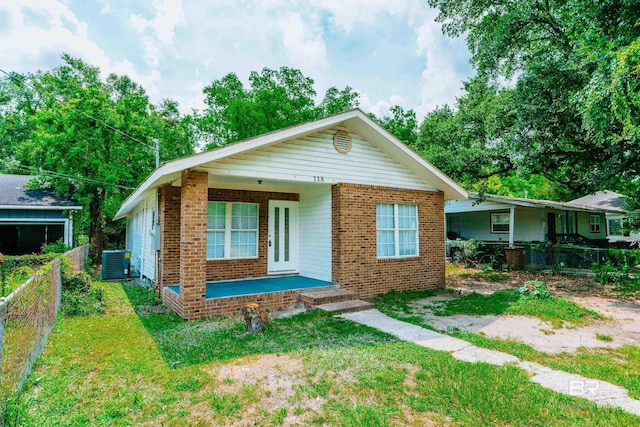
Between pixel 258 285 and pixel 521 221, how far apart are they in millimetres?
15629

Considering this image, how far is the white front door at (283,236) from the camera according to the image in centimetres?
988

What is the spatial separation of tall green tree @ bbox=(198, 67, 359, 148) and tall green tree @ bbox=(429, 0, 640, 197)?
15372 millimetres

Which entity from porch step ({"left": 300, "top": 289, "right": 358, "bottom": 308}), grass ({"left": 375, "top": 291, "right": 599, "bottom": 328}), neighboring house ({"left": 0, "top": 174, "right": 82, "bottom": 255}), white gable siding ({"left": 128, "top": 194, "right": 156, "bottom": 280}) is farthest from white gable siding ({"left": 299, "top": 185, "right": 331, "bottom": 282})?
neighboring house ({"left": 0, "top": 174, "right": 82, "bottom": 255})

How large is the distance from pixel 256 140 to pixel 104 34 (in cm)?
691

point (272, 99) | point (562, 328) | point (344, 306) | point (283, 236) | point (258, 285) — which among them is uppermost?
point (272, 99)

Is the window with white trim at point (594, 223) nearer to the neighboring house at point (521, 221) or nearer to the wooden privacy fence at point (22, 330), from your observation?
the neighboring house at point (521, 221)

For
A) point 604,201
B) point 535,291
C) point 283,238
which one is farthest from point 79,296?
point 604,201

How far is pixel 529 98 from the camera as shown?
452 inches

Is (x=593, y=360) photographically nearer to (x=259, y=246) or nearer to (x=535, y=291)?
(x=535, y=291)

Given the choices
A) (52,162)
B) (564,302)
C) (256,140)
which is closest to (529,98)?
(564,302)

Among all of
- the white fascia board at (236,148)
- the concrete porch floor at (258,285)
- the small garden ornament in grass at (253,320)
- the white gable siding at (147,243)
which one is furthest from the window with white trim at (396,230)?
→ the white gable siding at (147,243)

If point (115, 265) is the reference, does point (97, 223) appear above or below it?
above

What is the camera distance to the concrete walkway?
11.9 feet

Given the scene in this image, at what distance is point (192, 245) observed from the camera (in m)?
6.75
